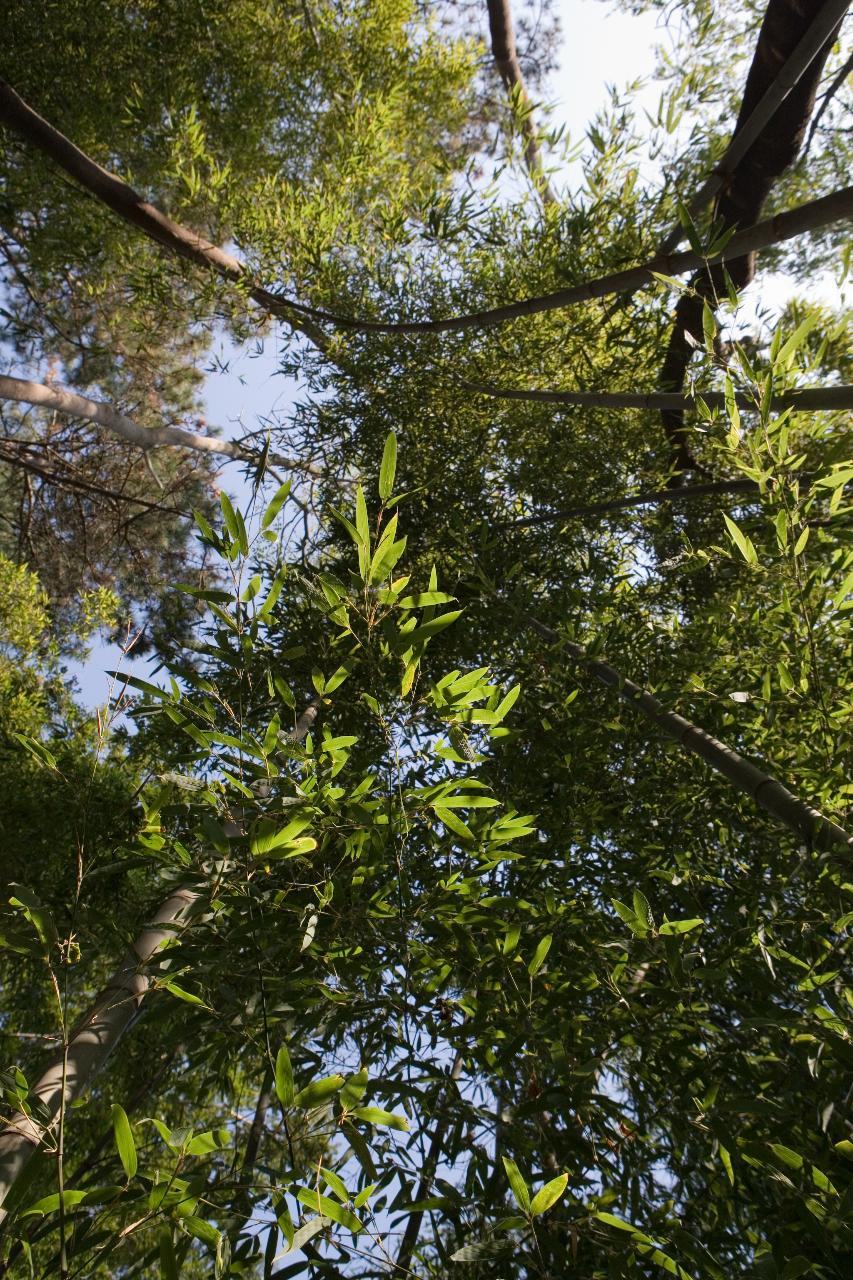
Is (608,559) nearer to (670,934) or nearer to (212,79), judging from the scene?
(670,934)

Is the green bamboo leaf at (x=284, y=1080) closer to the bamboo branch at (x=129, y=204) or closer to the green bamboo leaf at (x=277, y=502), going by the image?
the green bamboo leaf at (x=277, y=502)

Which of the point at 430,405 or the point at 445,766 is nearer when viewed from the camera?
the point at 445,766

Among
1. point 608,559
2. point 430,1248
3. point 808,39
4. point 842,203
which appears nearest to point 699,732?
point 842,203

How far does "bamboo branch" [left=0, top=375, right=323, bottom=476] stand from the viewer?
360 centimetres

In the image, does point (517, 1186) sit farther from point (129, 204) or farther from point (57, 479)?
point (57, 479)

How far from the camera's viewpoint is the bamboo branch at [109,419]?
3.60 metres

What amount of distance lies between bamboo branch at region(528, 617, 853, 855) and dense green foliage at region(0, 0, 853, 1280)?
32mm

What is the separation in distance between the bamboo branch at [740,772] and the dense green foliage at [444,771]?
0.11 ft

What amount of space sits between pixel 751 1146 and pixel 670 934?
0.32m

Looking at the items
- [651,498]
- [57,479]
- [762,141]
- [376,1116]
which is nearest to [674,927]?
[376,1116]

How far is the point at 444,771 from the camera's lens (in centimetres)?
232

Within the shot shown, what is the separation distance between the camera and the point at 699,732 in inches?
68.6

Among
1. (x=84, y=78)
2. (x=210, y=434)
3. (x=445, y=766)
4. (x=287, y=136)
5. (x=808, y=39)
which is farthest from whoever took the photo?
(x=210, y=434)

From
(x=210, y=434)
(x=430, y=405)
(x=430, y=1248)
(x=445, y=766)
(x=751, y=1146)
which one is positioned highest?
(x=210, y=434)
